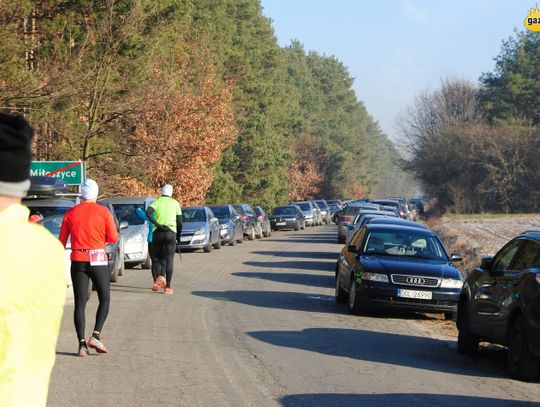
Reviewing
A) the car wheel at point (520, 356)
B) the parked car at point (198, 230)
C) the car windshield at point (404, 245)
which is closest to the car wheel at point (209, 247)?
the parked car at point (198, 230)

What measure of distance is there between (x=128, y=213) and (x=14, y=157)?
21925mm

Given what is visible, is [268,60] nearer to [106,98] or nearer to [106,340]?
[106,98]

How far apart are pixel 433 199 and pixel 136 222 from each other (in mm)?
59382

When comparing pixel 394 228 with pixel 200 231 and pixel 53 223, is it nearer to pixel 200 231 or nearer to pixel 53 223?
pixel 53 223

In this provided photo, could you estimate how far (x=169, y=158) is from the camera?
41.8 meters

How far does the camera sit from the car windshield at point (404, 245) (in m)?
16.7

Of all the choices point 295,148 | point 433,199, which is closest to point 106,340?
point 433,199

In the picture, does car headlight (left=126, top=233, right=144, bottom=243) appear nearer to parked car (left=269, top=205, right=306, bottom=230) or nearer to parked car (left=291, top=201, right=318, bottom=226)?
parked car (left=269, top=205, right=306, bottom=230)

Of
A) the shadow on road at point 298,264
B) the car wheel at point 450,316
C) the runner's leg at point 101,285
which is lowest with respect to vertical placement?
the car wheel at point 450,316

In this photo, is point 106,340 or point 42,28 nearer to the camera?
point 106,340

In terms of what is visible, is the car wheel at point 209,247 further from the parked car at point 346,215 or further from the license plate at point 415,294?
the license plate at point 415,294

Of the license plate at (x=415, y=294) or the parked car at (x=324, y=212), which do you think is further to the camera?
the parked car at (x=324, y=212)

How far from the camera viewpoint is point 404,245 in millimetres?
16922

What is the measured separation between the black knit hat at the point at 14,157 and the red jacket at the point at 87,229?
7715 mm
